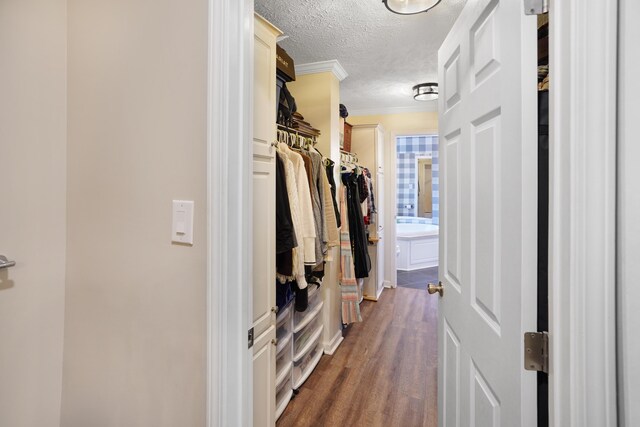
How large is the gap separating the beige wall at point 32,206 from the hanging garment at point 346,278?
1936mm

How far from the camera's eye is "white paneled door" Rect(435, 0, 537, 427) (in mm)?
674

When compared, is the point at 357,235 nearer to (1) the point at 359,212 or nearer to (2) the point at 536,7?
(1) the point at 359,212

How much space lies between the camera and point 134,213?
0.96 metres

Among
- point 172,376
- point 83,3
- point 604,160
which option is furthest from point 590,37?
point 83,3

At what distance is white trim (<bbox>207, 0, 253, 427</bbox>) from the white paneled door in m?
0.67

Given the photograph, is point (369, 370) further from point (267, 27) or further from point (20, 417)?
point (267, 27)

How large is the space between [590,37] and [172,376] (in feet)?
4.11

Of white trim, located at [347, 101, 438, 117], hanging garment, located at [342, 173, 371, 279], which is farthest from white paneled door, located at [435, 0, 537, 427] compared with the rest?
white trim, located at [347, 101, 438, 117]

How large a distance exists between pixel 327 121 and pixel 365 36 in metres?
0.68

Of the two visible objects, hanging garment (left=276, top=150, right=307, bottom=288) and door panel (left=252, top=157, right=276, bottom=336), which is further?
hanging garment (left=276, top=150, right=307, bottom=288)

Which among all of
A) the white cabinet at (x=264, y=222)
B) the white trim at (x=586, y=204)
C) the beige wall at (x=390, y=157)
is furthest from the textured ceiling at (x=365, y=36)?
the white trim at (x=586, y=204)

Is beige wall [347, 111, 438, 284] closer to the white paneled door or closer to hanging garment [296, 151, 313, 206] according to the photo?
hanging garment [296, 151, 313, 206]

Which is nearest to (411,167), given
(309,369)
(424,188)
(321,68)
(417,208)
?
(424,188)

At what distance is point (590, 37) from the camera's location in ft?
1.71
